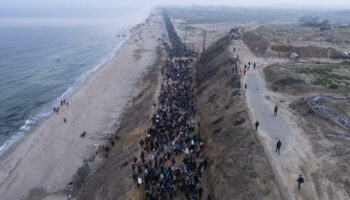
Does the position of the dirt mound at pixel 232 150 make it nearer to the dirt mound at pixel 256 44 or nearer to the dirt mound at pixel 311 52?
the dirt mound at pixel 256 44

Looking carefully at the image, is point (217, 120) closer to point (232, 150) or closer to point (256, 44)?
point (232, 150)

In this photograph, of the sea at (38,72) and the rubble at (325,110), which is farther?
the sea at (38,72)

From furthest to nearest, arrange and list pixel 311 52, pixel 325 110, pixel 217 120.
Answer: pixel 311 52 < pixel 217 120 < pixel 325 110

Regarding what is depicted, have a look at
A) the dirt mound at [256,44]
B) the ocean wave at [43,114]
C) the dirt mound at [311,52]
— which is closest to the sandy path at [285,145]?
the dirt mound at [311,52]

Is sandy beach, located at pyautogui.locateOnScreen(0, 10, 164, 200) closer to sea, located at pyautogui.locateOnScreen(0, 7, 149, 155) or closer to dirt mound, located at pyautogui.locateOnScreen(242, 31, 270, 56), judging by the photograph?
sea, located at pyautogui.locateOnScreen(0, 7, 149, 155)

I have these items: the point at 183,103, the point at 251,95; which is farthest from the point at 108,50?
the point at 251,95

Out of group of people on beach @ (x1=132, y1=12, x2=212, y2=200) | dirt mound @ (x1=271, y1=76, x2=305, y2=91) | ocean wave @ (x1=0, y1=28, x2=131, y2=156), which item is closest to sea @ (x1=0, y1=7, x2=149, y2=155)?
ocean wave @ (x1=0, y1=28, x2=131, y2=156)

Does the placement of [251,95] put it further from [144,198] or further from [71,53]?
[71,53]

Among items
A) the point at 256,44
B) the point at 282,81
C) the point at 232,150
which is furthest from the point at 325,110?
the point at 256,44
